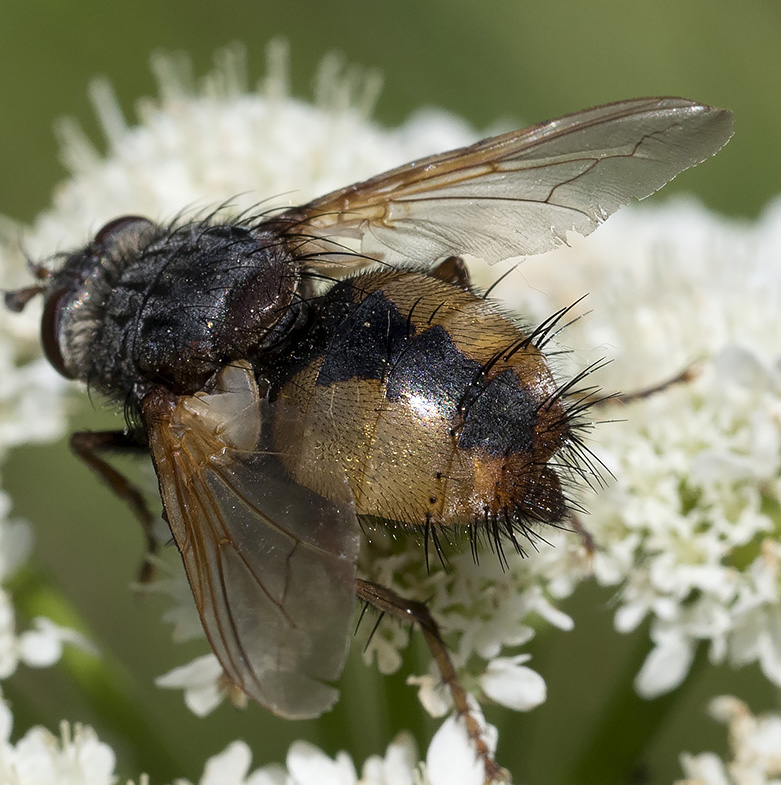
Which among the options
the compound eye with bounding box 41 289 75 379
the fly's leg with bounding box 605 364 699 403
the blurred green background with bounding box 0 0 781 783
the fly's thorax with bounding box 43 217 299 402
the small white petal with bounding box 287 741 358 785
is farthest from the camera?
the blurred green background with bounding box 0 0 781 783

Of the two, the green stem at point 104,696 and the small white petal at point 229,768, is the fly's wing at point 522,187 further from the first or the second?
the green stem at point 104,696

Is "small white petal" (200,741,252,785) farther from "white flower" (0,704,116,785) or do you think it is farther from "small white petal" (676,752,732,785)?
"small white petal" (676,752,732,785)

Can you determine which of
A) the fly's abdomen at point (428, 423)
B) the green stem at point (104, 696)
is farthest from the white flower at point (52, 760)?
the fly's abdomen at point (428, 423)

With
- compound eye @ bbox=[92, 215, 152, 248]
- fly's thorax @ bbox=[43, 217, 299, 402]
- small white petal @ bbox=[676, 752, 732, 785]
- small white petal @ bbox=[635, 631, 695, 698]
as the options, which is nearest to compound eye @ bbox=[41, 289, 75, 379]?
fly's thorax @ bbox=[43, 217, 299, 402]

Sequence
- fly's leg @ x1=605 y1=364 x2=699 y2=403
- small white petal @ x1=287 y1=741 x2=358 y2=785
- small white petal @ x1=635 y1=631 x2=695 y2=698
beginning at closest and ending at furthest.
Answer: small white petal @ x1=287 y1=741 x2=358 y2=785
small white petal @ x1=635 y1=631 x2=695 y2=698
fly's leg @ x1=605 y1=364 x2=699 y2=403

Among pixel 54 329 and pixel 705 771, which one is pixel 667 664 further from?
pixel 54 329

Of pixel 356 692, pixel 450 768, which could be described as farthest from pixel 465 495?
pixel 356 692

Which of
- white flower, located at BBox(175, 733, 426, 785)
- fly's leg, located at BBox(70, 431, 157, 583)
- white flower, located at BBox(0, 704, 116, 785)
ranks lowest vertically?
white flower, located at BBox(0, 704, 116, 785)
